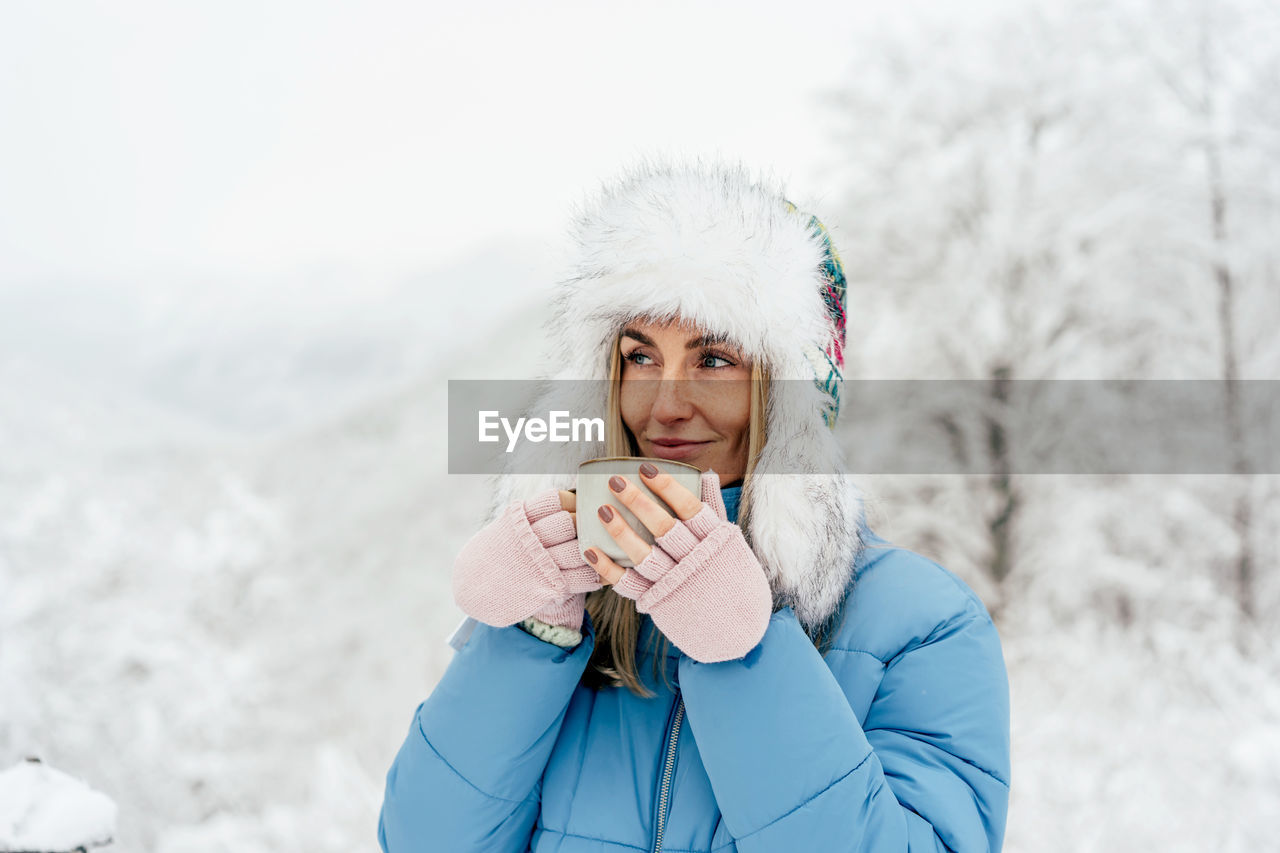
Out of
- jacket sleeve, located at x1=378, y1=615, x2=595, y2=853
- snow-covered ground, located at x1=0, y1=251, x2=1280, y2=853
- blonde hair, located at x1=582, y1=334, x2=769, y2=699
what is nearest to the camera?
jacket sleeve, located at x1=378, y1=615, x2=595, y2=853

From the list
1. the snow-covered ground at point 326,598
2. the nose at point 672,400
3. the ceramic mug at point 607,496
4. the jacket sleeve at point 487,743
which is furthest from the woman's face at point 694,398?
the snow-covered ground at point 326,598

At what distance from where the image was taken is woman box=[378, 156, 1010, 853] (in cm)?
81

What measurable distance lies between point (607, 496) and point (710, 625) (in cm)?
18

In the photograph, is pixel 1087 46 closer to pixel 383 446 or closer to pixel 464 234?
pixel 464 234

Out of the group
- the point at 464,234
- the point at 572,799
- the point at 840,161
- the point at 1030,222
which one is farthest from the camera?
the point at 464,234

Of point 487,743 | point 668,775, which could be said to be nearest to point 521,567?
point 487,743

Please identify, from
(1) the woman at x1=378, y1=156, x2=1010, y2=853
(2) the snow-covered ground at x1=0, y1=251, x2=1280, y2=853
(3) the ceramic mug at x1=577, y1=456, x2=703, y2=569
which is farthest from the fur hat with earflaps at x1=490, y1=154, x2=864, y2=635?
(2) the snow-covered ground at x1=0, y1=251, x2=1280, y2=853

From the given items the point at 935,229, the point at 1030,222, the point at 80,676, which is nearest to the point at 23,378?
the point at 80,676

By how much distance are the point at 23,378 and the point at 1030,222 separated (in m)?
7.19

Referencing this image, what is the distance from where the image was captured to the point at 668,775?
0.95m

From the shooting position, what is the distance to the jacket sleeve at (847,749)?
2.60 ft

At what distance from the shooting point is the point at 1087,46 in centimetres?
571

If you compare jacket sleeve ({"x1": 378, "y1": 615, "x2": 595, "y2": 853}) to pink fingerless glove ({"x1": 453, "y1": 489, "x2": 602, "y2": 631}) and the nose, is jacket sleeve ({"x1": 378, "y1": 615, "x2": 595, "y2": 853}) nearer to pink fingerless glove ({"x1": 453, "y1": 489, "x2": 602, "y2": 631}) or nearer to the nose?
pink fingerless glove ({"x1": 453, "y1": 489, "x2": 602, "y2": 631})

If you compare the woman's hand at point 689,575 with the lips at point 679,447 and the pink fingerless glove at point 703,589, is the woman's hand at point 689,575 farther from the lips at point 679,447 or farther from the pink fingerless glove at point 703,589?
the lips at point 679,447
